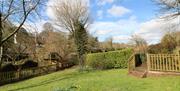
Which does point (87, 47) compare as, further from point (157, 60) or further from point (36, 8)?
point (157, 60)

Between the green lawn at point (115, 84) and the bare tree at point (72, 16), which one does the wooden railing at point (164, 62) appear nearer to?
the green lawn at point (115, 84)

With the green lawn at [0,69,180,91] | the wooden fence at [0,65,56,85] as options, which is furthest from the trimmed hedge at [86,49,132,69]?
the green lawn at [0,69,180,91]

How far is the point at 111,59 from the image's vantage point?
2497 centimetres

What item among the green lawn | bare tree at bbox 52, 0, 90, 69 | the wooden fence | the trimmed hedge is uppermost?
bare tree at bbox 52, 0, 90, 69

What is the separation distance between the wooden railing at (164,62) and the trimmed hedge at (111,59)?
24.8 feet

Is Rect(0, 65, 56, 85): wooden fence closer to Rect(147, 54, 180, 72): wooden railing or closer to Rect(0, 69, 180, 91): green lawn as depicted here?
Rect(0, 69, 180, 91): green lawn

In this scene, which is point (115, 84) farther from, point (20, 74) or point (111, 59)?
point (20, 74)

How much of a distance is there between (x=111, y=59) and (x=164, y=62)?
10003mm

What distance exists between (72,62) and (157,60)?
2327 centimetres

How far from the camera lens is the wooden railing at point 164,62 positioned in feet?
48.6

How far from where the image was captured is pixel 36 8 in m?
18.2

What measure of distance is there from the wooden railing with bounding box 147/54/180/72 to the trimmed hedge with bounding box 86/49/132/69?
7.55 m

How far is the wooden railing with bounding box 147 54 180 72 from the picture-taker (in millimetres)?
14828

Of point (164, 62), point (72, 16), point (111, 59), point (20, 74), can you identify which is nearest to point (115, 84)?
point (164, 62)
